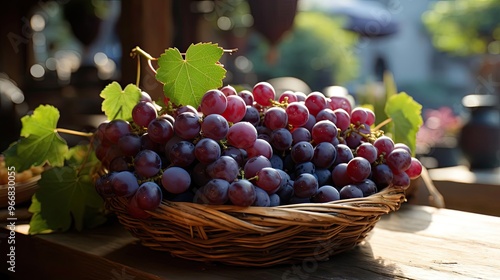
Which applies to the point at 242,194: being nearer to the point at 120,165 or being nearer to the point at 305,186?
the point at 305,186

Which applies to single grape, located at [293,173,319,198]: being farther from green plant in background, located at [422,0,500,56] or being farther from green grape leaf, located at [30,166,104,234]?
green plant in background, located at [422,0,500,56]

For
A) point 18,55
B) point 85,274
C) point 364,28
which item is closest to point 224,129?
point 85,274

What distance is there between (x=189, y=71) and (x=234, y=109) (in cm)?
9

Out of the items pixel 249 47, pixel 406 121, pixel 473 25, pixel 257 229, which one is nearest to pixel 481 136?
pixel 406 121

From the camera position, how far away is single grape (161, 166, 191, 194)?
0.80 meters

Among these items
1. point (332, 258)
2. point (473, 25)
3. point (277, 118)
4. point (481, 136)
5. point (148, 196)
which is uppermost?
point (473, 25)

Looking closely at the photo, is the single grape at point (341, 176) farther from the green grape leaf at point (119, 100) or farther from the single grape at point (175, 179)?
the green grape leaf at point (119, 100)

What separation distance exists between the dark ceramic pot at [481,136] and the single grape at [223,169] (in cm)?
274

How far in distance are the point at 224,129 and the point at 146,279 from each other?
23 centimetres

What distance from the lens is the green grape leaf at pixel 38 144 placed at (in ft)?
3.36

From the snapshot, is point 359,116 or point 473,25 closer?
point 359,116

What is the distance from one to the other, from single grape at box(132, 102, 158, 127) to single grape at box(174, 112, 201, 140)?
0.26 ft

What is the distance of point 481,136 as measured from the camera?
10.7 feet

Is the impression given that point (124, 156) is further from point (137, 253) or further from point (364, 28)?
point (364, 28)
